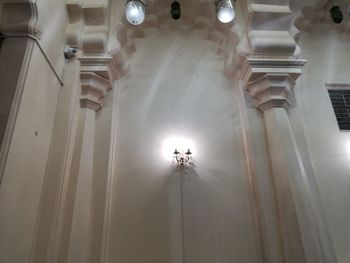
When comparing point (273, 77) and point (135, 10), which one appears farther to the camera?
point (273, 77)

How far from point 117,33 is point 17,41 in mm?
1142

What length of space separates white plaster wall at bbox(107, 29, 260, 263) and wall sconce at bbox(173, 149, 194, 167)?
0.27ft

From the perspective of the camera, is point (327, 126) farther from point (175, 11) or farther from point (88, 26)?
point (88, 26)

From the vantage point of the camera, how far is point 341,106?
10.1 feet

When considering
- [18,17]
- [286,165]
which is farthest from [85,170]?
[286,165]

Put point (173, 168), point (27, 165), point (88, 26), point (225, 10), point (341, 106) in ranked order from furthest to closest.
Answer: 1. point (341, 106)
2. point (88, 26)
3. point (173, 168)
4. point (225, 10)
5. point (27, 165)

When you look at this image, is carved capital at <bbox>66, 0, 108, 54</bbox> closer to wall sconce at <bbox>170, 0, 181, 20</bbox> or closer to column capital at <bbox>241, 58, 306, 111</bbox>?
wall sconce at <bbox>170, 0, 181, 20</bbox>

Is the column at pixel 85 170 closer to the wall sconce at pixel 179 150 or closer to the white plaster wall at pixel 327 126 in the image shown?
the wall sconce at pixel 179 150

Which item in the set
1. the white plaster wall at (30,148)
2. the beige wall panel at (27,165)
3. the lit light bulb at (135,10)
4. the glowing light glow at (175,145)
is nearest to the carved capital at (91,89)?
the white plaster wall at (30,148)

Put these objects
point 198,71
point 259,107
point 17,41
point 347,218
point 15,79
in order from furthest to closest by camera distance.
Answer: point 198,71
point 259,107
point 347,218
point 17,41
point 15,79

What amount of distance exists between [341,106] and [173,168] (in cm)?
222

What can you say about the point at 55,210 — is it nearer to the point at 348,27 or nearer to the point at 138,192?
the point at 138,192

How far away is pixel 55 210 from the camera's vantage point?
6.73 feet

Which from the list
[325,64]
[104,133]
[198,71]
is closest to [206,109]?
[198,71]
